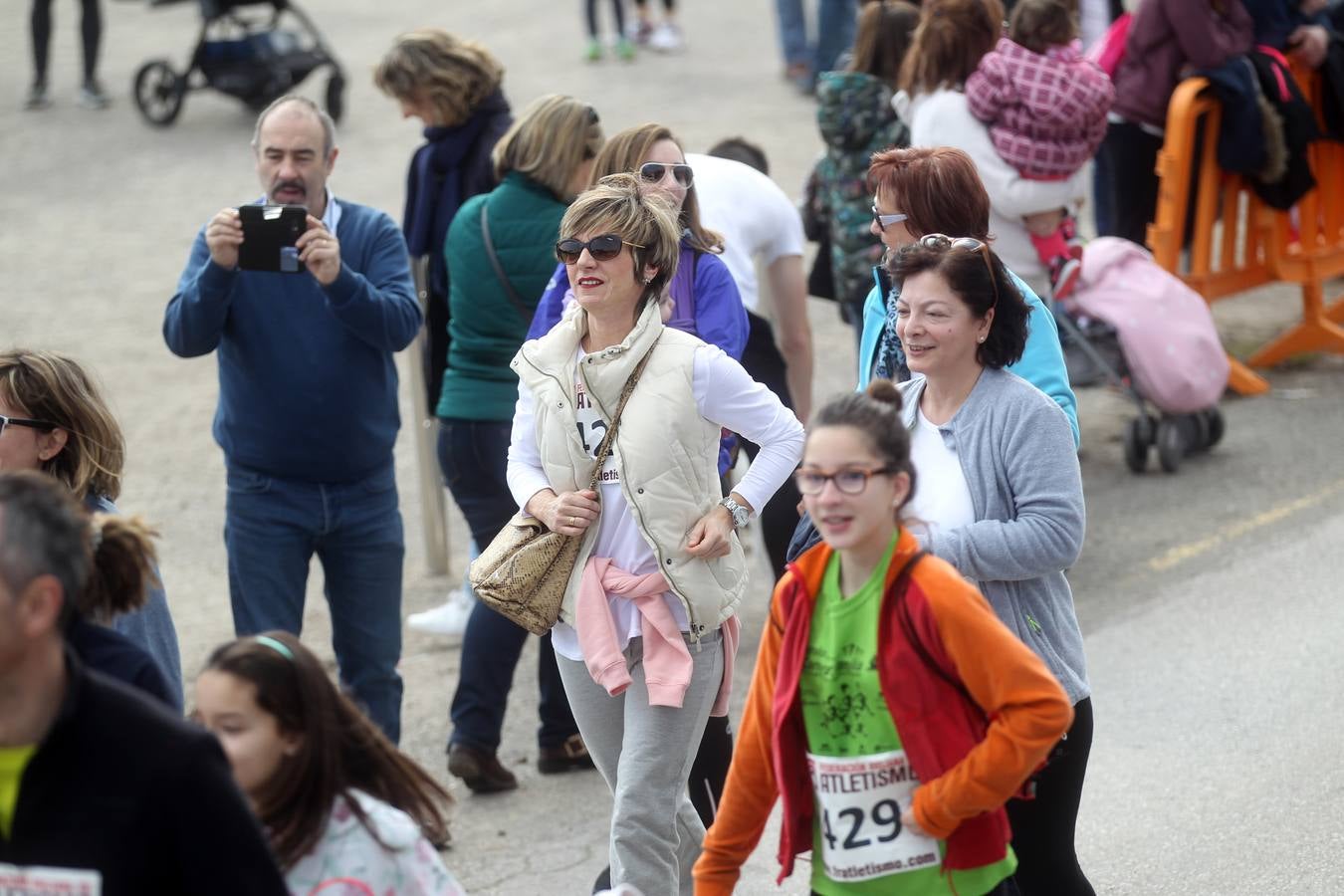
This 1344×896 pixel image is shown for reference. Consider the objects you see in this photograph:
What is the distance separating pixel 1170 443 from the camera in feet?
26.3

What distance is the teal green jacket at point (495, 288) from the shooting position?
5.46 metres

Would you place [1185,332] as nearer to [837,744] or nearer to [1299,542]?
[1299,542]

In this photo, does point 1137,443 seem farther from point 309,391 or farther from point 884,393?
point 884,393

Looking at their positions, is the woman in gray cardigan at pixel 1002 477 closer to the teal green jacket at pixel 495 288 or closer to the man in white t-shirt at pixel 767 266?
the man in white t-shirt at pixel 767 266

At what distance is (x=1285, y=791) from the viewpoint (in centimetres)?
530

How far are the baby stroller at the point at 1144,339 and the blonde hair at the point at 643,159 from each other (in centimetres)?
322

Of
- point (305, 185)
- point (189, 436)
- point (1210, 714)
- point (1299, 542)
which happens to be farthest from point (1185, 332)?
point (189, 436)

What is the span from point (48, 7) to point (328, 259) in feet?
33.4

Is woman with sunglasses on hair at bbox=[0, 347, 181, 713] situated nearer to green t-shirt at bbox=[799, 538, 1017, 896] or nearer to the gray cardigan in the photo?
green t-shirt at bbox=[799, 538, 1017, 896]

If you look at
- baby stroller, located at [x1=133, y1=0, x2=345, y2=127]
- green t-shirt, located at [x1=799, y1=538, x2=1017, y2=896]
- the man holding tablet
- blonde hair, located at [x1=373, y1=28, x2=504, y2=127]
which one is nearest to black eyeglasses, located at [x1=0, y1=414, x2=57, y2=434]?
the man holding tablet

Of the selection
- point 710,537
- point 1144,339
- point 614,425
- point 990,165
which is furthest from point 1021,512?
point 1144,339

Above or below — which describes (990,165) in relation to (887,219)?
below

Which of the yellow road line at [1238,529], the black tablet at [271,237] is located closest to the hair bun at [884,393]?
the black tablet at [271,237]

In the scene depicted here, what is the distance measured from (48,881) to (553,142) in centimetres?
344
